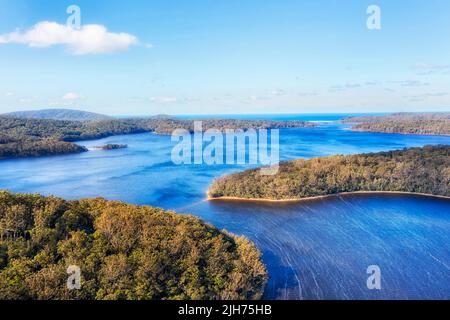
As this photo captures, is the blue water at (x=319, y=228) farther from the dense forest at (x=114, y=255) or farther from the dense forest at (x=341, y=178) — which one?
the dense forest at (x=114, y=255)

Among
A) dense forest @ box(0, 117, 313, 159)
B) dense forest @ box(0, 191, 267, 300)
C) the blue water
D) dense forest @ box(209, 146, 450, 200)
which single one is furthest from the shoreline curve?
dense forest @ box(0, 117, 313, 159)

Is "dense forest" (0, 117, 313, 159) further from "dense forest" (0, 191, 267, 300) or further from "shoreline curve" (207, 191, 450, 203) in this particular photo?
"dense forest" (0, 191, 267, 300)

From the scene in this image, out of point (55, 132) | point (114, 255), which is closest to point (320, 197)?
point (114, 255)

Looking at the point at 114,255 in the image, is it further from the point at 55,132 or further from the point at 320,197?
the point at 55,132

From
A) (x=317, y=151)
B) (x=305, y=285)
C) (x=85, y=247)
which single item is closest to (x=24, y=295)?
(x=85, y=247)

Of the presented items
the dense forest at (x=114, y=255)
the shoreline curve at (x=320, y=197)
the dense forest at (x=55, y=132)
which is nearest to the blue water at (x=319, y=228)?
the shoreline curve at (x=320, y=197)

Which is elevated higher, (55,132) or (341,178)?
(55,132)
